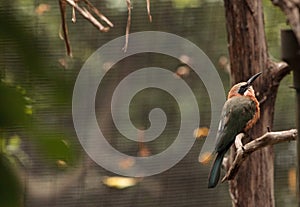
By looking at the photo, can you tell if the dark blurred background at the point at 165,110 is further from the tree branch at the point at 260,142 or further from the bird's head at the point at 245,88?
the tree branch at the point at 260,142

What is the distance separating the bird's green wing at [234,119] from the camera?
1.46 meters

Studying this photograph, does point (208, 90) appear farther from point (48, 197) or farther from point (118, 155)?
point (48, 197)

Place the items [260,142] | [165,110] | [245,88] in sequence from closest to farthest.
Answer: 1. [260,142]
2. [245,88]
3. [165,110]

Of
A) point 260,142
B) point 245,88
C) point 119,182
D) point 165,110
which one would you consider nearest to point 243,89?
point 245,88

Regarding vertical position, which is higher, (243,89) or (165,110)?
(243,89)

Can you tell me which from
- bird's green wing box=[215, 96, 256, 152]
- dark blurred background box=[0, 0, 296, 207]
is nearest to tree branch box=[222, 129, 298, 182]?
bird's green wing box=[215, 96, 256, 152]

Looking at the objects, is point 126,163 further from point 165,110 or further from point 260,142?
point 260,142

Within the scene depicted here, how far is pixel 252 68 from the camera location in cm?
150

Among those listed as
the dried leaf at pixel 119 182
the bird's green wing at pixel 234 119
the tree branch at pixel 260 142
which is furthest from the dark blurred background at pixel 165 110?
the tree branch at pixel 260 142

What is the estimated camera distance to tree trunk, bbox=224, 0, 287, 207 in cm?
148

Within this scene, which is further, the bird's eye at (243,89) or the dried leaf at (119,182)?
the dried leaf at (119,182)

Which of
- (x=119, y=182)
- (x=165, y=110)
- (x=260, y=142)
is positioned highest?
(x=260, y=142)

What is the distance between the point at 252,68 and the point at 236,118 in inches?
4.4

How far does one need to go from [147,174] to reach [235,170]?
0.66 m
